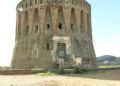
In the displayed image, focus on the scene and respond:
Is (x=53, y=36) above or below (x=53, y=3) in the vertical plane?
below

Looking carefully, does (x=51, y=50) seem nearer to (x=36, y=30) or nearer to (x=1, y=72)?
(x=36, y=30)

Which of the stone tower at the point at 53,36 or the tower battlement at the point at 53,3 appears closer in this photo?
the stone tower at the point at 53,36

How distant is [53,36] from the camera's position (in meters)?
34.6

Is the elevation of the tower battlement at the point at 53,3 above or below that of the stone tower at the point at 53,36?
above

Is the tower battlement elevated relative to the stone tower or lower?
elevated

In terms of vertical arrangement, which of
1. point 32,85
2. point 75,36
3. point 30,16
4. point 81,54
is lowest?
point 32,85

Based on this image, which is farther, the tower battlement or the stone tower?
the tower battlement

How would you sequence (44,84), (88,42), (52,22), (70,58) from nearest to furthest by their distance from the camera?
(44,84) → (70,58) → (52,22) → (88,42)

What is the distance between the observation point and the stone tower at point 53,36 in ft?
110

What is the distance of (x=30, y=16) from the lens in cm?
3644

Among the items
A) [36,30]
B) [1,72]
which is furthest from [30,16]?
[1,72]

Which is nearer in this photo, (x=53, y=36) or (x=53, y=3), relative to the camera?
(x=53, y=36)

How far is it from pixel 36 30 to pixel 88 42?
7.63 metres

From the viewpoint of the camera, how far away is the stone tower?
33656 mm
